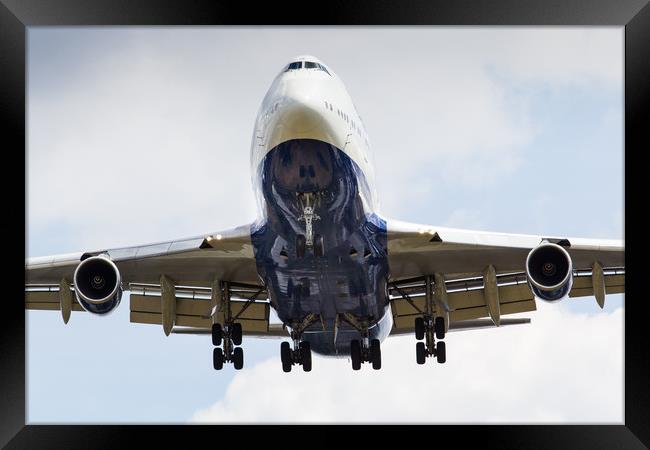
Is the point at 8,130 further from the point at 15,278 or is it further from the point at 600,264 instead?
the point at 600,264

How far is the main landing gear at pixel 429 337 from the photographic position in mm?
19781

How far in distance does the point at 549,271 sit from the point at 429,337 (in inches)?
123

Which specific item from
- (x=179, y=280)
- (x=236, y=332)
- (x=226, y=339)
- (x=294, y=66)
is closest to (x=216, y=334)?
(x=226, y=339)

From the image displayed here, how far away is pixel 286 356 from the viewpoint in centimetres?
1977

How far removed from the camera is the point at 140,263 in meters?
19.0

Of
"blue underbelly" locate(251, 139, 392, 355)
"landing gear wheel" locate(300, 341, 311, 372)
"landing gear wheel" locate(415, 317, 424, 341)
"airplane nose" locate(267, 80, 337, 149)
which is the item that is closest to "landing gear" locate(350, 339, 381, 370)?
"blue underbelly" locate(251, 139, 392, 355)

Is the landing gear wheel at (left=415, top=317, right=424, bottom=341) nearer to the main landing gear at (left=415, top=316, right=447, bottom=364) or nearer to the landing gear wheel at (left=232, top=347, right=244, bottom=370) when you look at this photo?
the main landing gear at (left=415, top=316, right=447, bottom=364)

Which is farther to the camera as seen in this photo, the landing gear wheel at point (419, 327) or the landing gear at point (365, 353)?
the landing gear wheel at point (419, 327)

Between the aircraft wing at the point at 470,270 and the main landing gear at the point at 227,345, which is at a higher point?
the aircraft wing at the point at 470,270

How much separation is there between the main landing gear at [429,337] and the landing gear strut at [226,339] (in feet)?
9.81

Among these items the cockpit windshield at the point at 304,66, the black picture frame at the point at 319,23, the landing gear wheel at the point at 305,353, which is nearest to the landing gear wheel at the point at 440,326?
the landing gear wheel at the point at 305,353

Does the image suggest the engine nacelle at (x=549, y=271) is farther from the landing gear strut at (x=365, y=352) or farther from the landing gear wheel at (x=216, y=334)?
the landing gear wheel at (x=216, y=334)

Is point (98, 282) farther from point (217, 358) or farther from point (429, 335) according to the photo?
point (429, 335)

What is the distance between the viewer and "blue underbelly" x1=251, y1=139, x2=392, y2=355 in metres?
15.5
